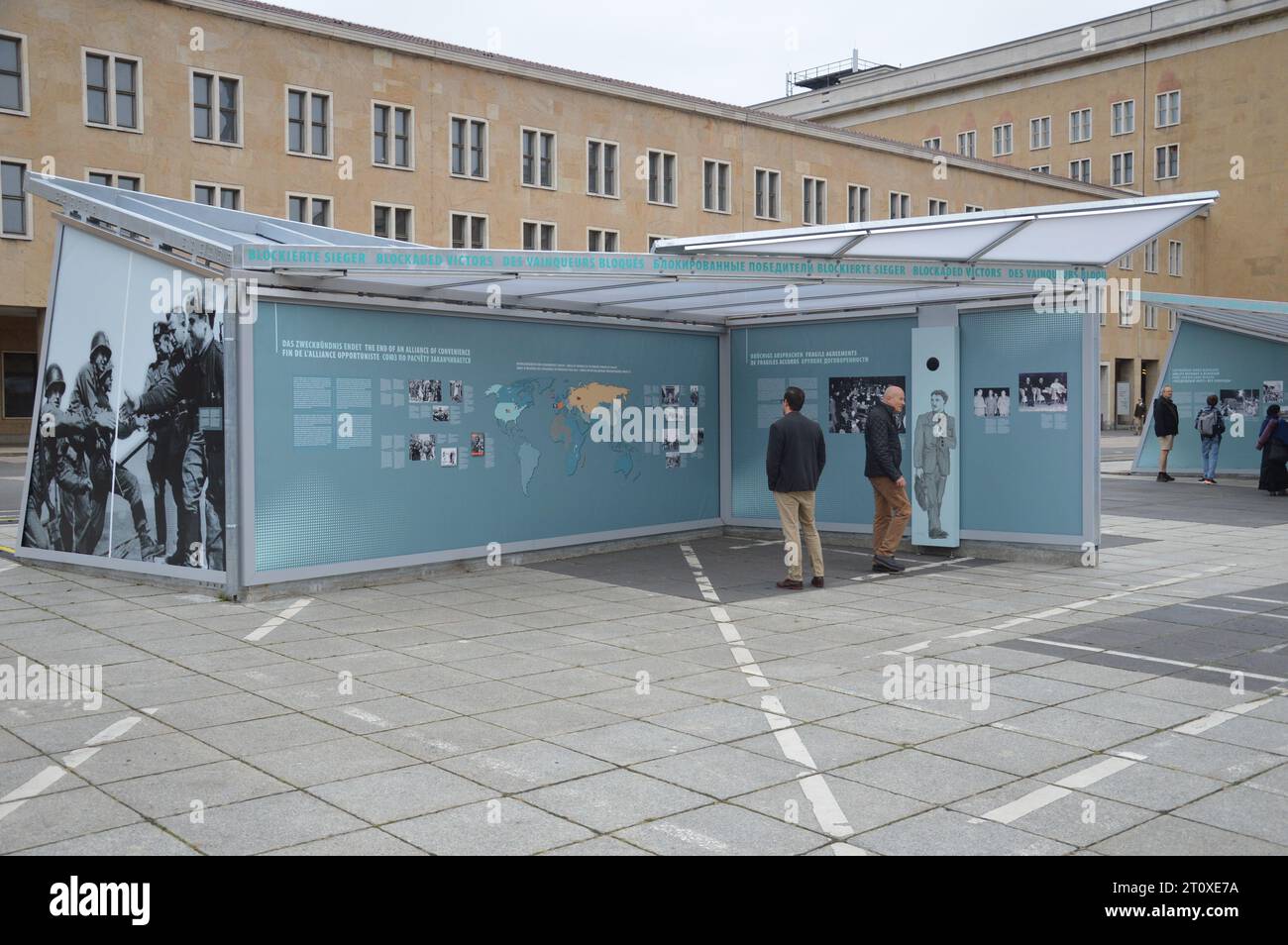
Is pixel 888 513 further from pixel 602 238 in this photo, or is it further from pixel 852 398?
pixel 602 238

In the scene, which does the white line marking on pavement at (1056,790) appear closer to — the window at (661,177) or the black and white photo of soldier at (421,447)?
the black and white photo of soldier at (421,447)

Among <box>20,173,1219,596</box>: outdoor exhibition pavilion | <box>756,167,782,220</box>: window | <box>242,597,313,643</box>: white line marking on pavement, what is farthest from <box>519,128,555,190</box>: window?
<box>242,597,313,643</box>: white line marking on pavement

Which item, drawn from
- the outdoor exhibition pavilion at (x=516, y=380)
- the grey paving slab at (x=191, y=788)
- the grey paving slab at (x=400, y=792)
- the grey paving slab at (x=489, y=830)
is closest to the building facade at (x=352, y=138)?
the outdoor exhibition pavilion at (x=516, y=380)

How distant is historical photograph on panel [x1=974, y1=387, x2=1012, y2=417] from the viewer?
505 inches

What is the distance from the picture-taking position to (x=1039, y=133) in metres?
71.9

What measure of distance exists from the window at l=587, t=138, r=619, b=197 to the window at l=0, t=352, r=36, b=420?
21.2 m

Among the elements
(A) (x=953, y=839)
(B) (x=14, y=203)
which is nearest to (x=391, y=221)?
(B) (x=14, y=203)

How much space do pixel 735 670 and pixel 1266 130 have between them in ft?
225

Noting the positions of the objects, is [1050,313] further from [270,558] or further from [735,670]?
[270,558]

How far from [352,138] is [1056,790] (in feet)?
132

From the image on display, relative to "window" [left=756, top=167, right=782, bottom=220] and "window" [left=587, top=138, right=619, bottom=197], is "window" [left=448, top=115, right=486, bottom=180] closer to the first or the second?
"window" [left=587, top=138, right=619, bottom=197]

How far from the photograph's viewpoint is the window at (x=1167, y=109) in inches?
2657

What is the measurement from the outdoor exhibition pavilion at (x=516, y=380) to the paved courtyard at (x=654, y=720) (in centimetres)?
86
